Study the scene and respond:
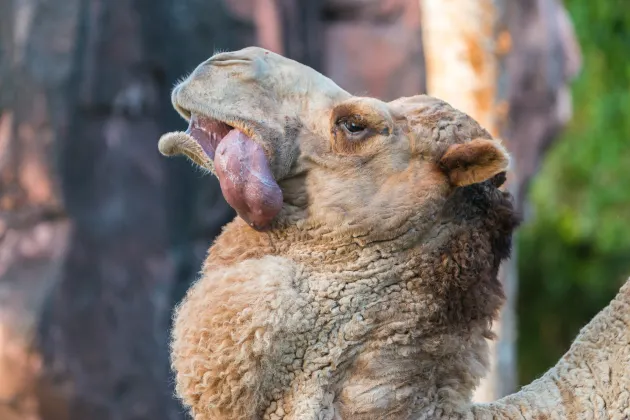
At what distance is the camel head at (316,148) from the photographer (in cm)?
225

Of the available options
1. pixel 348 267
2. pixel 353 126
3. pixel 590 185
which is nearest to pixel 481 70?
pixel 353 126

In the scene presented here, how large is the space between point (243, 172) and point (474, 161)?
50 centimetres

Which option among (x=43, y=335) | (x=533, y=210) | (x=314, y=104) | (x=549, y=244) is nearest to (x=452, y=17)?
(x=314, y=104)

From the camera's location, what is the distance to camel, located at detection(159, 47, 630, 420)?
216cm

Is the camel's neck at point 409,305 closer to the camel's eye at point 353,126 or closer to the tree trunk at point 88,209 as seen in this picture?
the camel's eye at point 353,126

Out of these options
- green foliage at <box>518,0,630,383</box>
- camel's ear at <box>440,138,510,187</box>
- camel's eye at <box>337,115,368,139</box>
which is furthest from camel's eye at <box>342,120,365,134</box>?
green foliage at <box>518,0,630,383</box>

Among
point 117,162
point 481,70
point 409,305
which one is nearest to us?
point 409,305

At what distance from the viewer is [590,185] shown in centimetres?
1050

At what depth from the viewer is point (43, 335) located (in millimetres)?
7105

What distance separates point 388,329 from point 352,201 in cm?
29

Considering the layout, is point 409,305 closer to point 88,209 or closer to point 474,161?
point 474,161

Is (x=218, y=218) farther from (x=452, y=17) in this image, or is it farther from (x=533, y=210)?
(x=533, y=210)

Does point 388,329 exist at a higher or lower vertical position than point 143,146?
higher

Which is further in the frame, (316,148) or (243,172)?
(316,148)
